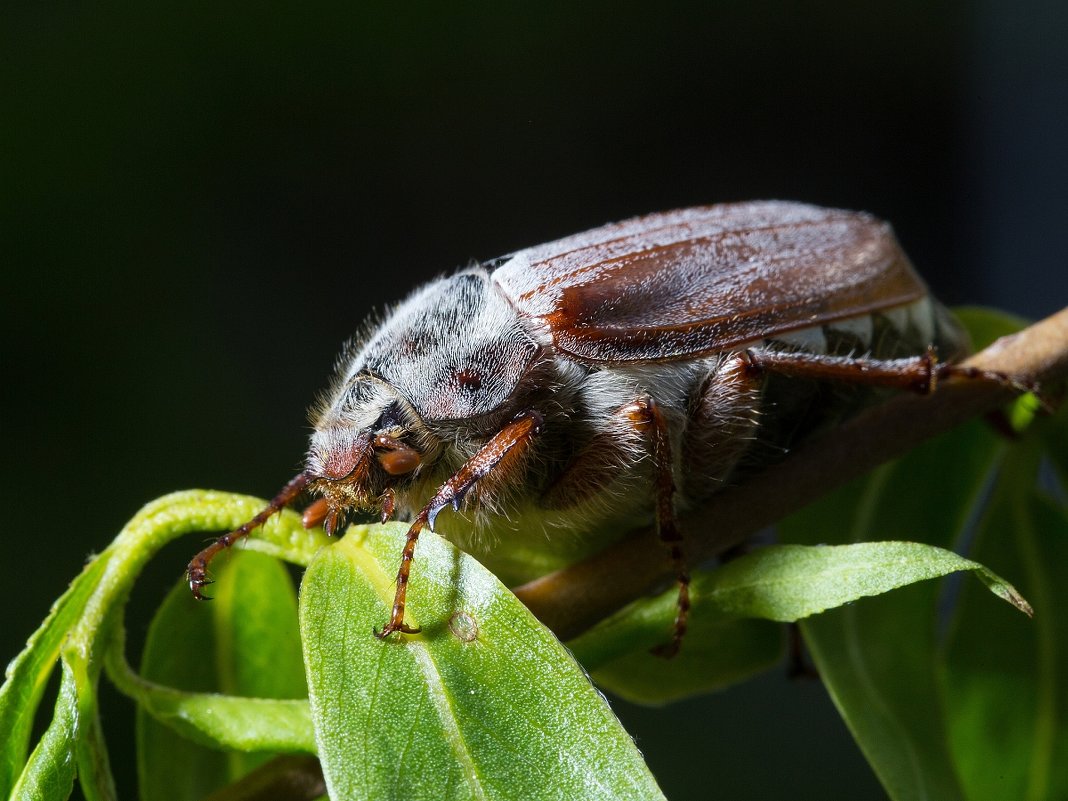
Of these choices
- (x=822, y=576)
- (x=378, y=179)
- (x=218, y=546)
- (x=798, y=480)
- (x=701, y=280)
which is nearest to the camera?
(x=822, y=576)

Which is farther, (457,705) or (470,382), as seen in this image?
(470,382)

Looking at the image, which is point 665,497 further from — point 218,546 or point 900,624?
point 218,546

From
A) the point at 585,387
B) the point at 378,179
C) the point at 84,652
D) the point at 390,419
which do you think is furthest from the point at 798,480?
the point at 378,179

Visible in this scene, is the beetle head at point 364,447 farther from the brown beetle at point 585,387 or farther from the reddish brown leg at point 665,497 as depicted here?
the reddish brown leg at point 665,497

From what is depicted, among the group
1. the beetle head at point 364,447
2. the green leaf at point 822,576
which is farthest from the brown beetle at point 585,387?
the green leaf at point 822,576

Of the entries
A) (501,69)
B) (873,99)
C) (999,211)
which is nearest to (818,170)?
(873,99)

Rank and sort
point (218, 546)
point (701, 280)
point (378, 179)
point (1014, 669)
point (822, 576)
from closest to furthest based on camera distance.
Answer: point (822, 576) → point (218, 546) → point (701, 280) → point (1014, 669) → point (378, 179)
